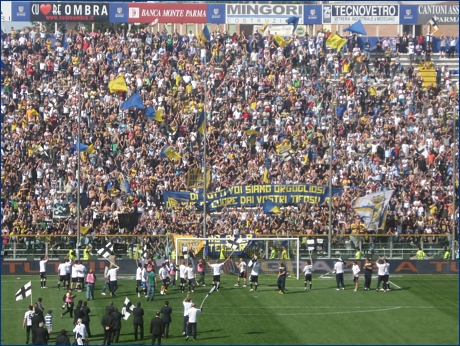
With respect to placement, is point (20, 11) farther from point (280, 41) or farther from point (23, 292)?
point (23, 292)

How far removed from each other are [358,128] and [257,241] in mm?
15566

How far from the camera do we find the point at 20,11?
7462 cm

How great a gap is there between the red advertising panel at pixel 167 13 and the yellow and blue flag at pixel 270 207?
67.5 feet

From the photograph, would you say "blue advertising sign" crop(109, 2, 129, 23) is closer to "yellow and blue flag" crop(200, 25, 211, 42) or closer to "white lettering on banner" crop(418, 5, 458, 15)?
"yellow and blue flag" crop(200, 25, 211, 42)

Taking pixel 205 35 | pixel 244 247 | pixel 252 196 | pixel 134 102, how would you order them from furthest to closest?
pixel 205 35 < pixel 134 102 < pixel 252 196 < pixel 244 247

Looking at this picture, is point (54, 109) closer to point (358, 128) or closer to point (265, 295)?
point (358, 128)

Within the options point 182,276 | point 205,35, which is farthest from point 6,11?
point 182,276

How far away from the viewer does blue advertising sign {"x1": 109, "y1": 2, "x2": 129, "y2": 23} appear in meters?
75.4

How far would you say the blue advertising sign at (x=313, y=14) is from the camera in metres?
76.6

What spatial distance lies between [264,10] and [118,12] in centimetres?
989

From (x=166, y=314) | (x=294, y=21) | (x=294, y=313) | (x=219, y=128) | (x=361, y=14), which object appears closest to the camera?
(x=166, y=314)

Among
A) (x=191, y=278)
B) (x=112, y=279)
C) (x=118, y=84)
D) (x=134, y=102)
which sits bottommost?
(x=191, y=278)

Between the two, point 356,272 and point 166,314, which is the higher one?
point 356,272

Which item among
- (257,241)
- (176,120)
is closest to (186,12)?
(176,120)
